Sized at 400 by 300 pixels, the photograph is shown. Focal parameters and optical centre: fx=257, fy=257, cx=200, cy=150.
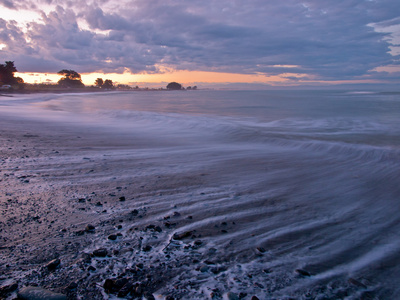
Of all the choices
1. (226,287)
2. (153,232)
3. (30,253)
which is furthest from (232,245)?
(30,253)

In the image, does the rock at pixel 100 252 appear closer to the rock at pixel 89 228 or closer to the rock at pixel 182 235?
the rock at pixel 89 228

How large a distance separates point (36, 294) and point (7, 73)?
235 feet

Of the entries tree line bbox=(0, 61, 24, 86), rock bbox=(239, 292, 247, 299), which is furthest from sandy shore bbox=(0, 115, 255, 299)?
tree line bbox=(0, 61, 24, 86)

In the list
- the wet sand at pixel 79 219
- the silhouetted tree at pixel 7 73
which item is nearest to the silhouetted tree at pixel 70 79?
the silhouetted tree at pixel 7 73

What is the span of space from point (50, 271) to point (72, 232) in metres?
0.56

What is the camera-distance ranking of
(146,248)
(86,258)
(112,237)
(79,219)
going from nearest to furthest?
(86,258)
(146,248)
(112,237)
(79,219)

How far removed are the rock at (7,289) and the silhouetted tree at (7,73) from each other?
7078 centimetres

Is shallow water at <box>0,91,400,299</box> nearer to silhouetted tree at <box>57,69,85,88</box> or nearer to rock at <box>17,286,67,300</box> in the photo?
rock at <box>17,286,67,300</box>

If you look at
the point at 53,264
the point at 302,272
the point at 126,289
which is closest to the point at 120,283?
the point at 126,289

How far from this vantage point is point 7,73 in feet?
187

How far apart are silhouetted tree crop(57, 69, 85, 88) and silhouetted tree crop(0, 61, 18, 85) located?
35312 mm

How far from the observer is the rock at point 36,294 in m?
1.60

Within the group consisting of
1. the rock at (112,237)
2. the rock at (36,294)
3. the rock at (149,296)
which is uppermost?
the rock at (36,294)

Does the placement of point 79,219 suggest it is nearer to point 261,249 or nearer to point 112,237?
point 112,237
